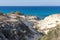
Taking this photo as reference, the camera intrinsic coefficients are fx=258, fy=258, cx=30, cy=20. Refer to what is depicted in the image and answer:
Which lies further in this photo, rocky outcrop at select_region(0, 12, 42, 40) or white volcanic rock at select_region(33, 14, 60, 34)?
white volcanic rock at select_region(33, 14, 60, 34)

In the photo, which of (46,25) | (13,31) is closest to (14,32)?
(13,31)

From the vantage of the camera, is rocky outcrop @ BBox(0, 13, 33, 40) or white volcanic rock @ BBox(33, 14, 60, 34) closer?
rocky outcrop @ BBox(0, 13, 33, 40)

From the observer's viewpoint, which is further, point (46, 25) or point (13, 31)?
point (46, 25)

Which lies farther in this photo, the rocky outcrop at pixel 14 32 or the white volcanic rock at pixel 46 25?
the white volcanic rock at pixel 46 25

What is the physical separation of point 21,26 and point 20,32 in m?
1.82

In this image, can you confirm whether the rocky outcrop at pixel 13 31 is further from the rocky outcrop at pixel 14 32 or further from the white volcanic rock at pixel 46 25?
the white volcanic rock at pixel 46 25

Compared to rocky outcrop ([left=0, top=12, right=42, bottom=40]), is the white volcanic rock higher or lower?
lower

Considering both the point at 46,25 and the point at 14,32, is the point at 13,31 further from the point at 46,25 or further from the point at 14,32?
the point at 46,25

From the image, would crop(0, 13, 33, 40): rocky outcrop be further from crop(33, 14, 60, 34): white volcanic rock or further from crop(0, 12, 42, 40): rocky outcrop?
crop(33, 14, 60, 34): white volcanic rock

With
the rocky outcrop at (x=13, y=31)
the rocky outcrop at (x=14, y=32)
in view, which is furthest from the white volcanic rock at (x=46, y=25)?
the rocky outcrop at (x=13, y=31)

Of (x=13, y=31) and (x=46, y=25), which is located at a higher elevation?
(x=13, y=31)

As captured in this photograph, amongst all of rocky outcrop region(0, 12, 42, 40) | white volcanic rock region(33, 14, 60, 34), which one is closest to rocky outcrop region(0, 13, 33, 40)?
rocky outcrop region(0, 12, 42, 40)

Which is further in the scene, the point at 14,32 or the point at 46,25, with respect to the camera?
the point at 46,25

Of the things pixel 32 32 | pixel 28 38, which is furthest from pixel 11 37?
pixel 32 32
